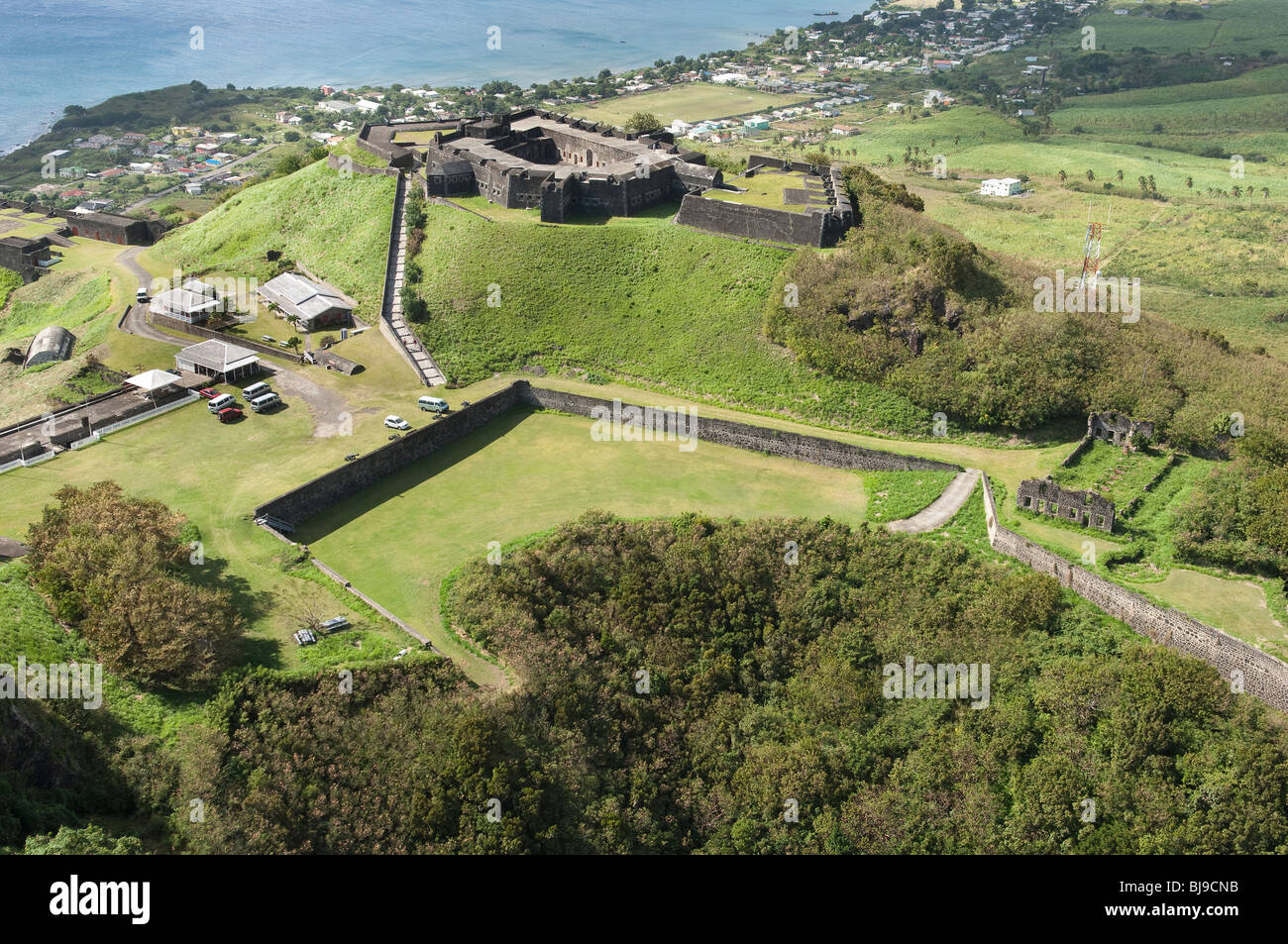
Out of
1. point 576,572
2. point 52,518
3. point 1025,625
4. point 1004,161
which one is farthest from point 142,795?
point 1004,161

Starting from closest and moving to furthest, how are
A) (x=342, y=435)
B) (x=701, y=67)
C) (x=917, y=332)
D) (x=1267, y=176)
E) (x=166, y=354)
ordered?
(x=342, y=435) → (x=917, y=332) → (x=166, y=354) → (x=1267, y=176) → (x=701, y=67)

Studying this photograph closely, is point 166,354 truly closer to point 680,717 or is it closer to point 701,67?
point 680,717

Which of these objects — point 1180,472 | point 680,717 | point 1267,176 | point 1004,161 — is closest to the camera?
point 680,717

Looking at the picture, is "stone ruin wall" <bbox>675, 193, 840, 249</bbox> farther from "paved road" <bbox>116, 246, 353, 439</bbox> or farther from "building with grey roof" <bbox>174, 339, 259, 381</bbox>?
"building with grey roof" <bbox>174, 339, 259, 381</bbox>

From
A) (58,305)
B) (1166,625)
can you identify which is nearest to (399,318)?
(58,305)

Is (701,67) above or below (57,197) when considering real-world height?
above

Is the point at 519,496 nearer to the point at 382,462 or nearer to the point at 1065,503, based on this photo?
the point at 382,462

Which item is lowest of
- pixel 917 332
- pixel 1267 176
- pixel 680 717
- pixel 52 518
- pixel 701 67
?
pixel 680 717
